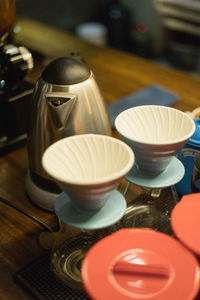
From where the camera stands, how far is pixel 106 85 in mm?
1371

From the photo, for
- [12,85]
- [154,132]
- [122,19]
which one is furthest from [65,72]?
[122,19]

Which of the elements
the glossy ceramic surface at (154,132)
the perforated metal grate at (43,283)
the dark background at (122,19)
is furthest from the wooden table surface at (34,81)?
the dark background at (122,19)

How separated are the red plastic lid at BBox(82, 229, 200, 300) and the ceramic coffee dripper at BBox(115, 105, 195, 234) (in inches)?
5.2

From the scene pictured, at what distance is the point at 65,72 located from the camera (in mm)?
726

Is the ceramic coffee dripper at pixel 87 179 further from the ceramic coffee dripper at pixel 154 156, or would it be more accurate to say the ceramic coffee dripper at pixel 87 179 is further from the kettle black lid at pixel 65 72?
the kettle black lid at pixel 65 72

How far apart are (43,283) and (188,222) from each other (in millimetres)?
260

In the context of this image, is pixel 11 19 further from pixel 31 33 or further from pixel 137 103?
pixel 31 33

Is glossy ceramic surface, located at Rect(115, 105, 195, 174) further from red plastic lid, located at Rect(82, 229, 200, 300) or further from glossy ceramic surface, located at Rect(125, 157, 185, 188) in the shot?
red plastic lid, located at Rect(82, 229, 200, 300)

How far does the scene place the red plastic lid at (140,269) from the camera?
46 cm

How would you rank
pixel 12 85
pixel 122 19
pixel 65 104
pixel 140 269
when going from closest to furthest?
pixel 140 269 < pixel 65 104 < pixel 12 85 < pixel 122 19

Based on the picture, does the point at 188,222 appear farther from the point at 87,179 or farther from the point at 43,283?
the point at 43,283

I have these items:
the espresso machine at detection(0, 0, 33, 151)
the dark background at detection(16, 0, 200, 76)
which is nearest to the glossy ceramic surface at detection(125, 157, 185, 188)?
the espresso machine at detection(0, 0, 33, 151)

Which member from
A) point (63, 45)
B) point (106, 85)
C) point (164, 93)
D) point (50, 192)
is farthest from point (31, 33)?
point (50, 192)

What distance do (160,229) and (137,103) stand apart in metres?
0.58
